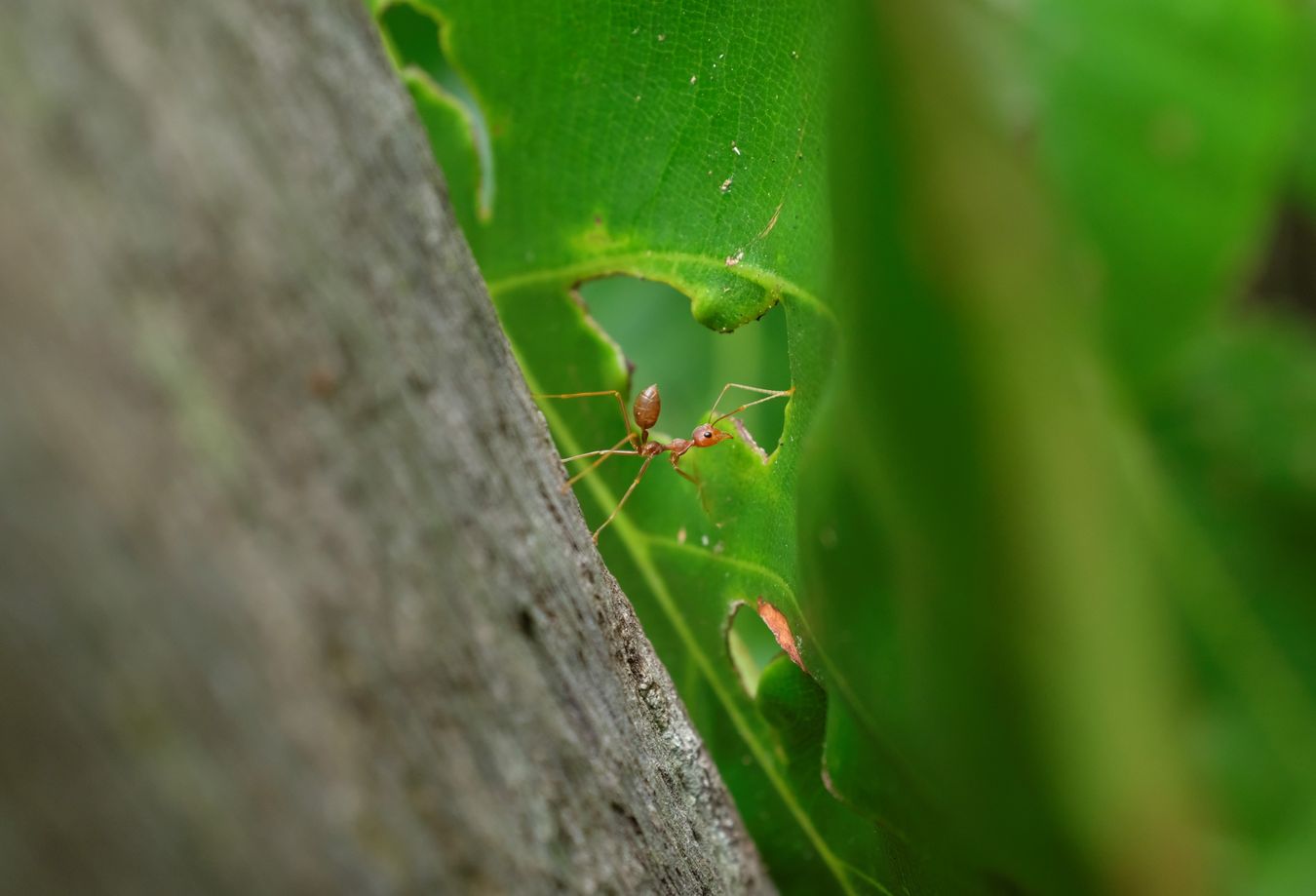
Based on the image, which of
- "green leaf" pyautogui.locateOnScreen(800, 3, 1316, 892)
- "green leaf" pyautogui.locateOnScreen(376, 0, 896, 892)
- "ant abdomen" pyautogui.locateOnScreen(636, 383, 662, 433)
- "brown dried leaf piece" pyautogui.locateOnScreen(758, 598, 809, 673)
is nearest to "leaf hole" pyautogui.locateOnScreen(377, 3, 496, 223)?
"green leaf" pyautogui.locateOnScreen(376, 0, 896, 892)

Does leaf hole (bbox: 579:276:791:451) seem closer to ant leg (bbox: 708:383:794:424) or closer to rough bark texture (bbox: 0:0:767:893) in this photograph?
ant leg (bbox: 708:383:794:424)

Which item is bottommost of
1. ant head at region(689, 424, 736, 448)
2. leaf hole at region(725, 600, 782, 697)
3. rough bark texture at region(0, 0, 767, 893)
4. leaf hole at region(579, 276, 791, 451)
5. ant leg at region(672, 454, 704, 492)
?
leaf hole at region(725, 600, 782, 697)

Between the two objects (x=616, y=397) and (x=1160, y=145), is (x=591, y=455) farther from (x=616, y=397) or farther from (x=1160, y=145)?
(x=1160, y=145)

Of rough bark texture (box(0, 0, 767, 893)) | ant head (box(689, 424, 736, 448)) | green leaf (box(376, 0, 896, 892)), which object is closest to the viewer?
rough bark texture (box(0, 0, 767, 893))

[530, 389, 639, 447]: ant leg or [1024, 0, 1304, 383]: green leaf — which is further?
[530, 389, 639, 447]: ant leg

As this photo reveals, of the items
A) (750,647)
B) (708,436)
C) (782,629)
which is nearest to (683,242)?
(708,436)

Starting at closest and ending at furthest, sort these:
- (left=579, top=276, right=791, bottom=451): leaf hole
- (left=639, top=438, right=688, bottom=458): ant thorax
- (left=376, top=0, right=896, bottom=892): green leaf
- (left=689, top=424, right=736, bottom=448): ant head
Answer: (left=376, top=0, right=896, bottom=892): green leaf → (left=689, top=424, right=736, bottom=448): ant head → (left=639, top=438, right=688, bottom=458): ant thorax → (left=579, top=276, right=791, bottom=451): leaf hole

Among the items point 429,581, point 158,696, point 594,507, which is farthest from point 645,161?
point 158,696
